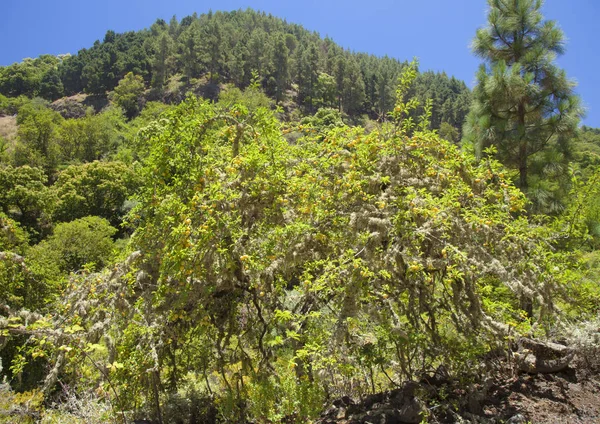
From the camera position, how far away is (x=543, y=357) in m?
4.82

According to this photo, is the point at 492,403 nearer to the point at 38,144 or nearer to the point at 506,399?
the point at 506,399

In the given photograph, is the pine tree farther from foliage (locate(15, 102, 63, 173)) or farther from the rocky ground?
foliage (locate(15, 102, 63, 173))

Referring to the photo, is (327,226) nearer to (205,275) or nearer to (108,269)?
(205,275)

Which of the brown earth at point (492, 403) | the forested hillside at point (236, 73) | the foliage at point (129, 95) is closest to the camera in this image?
the brown earth at point (492, 403)

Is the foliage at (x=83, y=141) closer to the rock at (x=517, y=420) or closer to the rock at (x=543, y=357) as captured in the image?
the rock at (x=543, y=357)

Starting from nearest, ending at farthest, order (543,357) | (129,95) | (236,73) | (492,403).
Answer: (492,403) → (543,357) → (129,95) → (236,73)

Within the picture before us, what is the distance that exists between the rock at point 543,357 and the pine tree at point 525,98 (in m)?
3.83

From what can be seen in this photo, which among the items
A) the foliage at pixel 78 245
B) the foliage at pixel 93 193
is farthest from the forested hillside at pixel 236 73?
the foliage at pixel 78 245

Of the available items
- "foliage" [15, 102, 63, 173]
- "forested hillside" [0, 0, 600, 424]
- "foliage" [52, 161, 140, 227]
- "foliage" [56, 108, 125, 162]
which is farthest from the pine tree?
"foliage" [56, 108, 125, 162]


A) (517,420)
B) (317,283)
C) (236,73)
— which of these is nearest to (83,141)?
(236,73)

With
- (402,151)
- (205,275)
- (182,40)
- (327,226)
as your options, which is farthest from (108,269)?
(182,40)

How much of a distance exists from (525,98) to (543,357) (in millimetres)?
5206

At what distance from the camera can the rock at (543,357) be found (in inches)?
177

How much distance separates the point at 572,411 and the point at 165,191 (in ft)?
15.5
